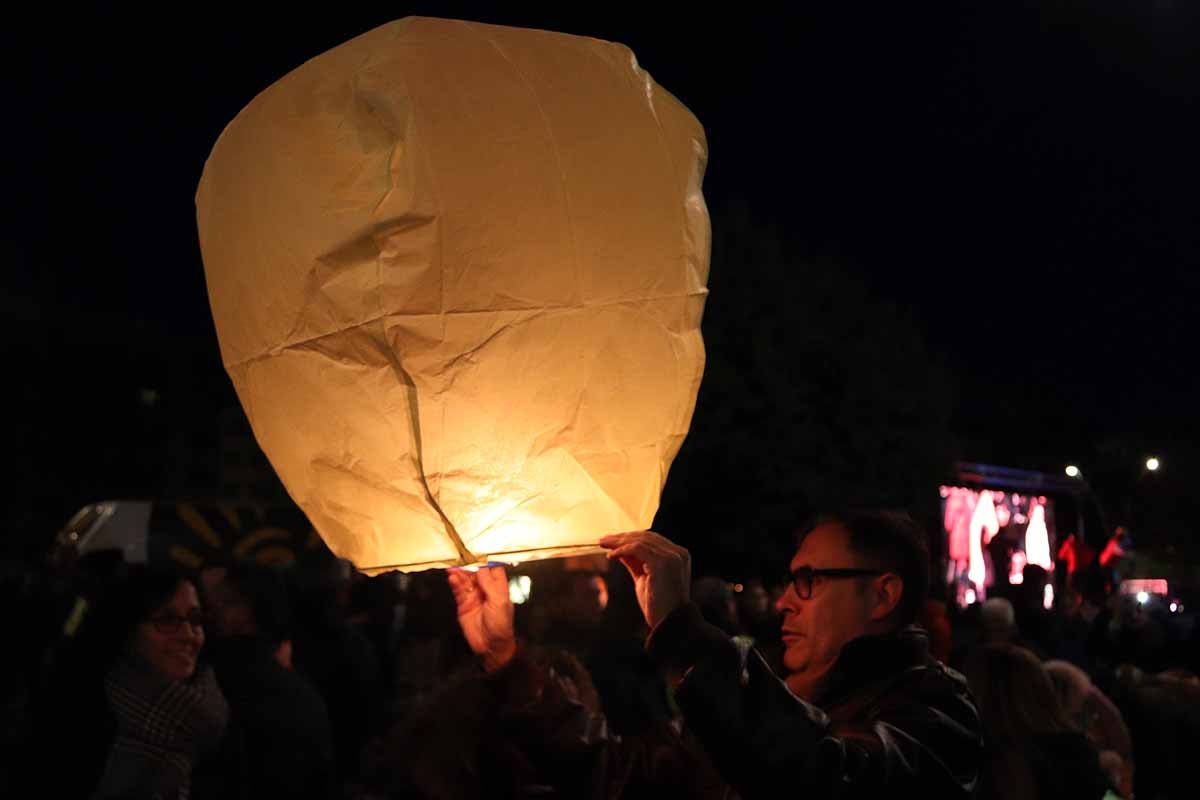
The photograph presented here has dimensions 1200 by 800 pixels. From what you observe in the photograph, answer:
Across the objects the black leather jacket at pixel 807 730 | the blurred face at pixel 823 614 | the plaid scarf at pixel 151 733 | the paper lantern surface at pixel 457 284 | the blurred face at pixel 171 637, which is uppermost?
the paper lantern surface at pixel 457 284

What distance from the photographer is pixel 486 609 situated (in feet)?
10.6

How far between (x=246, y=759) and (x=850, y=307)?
25.4 metres

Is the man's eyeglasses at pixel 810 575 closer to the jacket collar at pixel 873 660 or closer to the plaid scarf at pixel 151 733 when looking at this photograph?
the jacket collar at pixel 873 660

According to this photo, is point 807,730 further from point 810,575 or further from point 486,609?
point 486,609

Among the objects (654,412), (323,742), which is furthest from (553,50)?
(323,742)

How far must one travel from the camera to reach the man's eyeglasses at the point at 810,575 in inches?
93.5

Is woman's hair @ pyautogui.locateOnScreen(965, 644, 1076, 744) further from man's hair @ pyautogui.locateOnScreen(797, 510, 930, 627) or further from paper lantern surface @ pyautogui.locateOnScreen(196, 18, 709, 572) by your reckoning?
paper lantern surface @ pyautogui.locateOnScreen(196, 18, 709, 572)

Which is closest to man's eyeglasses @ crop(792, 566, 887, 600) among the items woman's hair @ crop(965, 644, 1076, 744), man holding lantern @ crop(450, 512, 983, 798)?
man holding lantern @ crop(450, 512, 983, 798)

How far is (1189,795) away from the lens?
6.93 m

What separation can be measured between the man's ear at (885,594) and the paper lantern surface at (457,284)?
49cm

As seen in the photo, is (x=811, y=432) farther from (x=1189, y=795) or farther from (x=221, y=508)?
(x=1189, y=795)

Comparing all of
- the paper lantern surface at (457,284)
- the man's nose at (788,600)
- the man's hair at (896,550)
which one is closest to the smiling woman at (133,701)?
the paper lantern surface at (457,284)

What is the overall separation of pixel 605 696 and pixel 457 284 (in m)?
4.80

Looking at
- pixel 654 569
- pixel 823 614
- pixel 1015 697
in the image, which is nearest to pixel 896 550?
pixel 823 614
